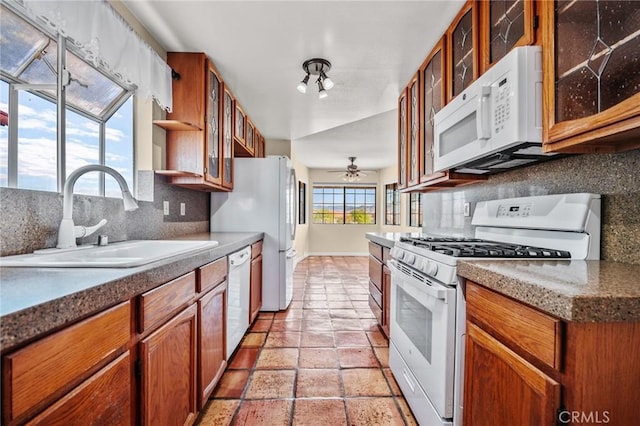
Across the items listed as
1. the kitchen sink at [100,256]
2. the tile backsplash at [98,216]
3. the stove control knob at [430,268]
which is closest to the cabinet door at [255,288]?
the tile backsplash at [98,216]

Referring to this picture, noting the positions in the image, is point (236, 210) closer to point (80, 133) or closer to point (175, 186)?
point (175, 186)

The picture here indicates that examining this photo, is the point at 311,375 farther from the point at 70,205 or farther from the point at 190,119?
the point at 190,119

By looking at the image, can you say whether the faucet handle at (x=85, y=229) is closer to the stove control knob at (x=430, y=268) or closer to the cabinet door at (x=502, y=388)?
the stove control knob at (x=430, y=268)

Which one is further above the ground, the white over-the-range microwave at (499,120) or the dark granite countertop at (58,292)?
the white over-the-range microwave at (499,120)

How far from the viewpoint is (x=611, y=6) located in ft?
3.11

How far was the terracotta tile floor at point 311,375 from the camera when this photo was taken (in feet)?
5.43

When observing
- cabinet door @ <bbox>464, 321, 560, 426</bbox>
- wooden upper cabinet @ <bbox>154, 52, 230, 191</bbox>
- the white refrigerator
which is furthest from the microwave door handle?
the white refrigerator

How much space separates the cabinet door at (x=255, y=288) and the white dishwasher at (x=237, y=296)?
167 mm

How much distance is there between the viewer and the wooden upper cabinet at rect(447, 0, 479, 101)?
1.63 metres

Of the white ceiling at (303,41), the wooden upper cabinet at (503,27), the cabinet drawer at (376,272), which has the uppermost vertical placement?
the white ceiling at (303,41)

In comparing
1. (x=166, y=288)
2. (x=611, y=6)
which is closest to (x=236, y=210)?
(x=166, y=288)

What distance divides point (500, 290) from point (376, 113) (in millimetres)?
3030

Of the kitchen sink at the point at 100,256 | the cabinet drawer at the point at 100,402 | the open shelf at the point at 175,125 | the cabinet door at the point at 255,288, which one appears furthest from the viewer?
the cabinet door at the point at 255,288

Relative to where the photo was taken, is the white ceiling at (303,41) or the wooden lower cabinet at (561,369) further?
the white ceiling at (303,41)
